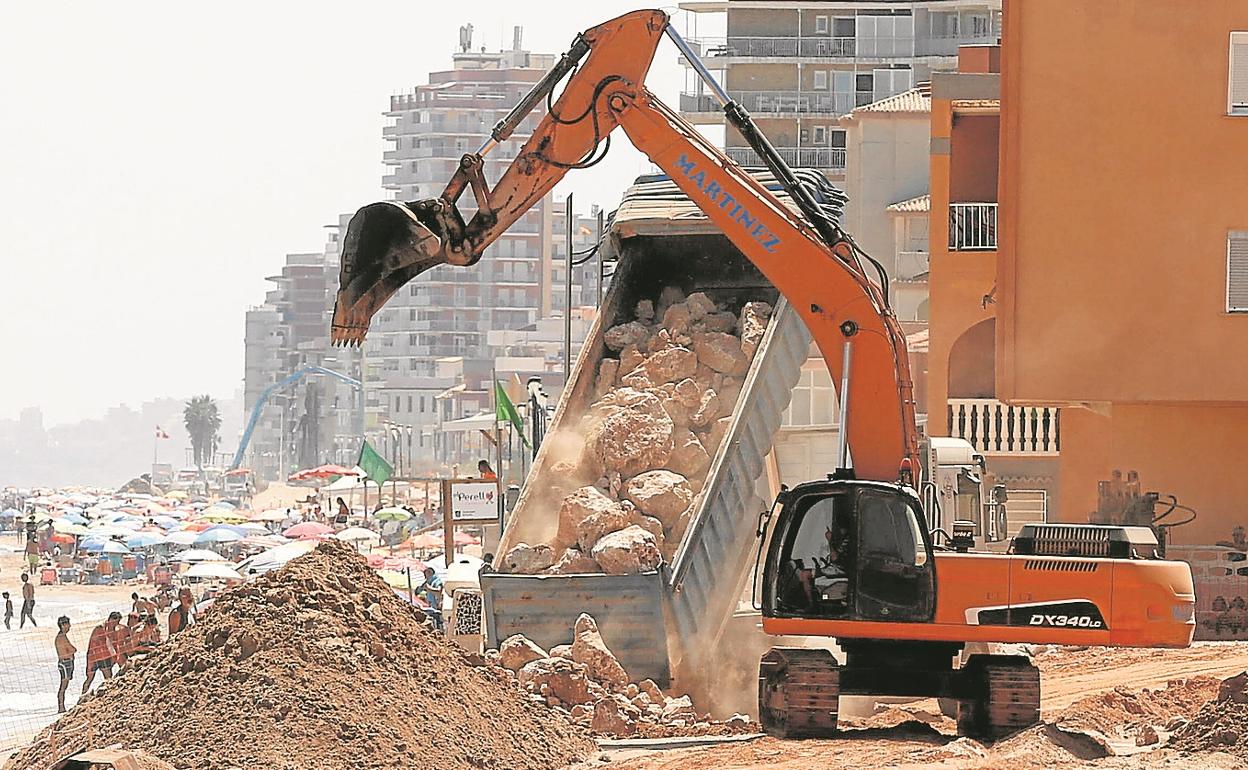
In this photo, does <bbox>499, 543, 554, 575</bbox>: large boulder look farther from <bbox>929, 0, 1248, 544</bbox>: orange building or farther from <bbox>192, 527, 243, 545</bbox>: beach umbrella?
<bbox>192, 527, 243, 545</bbox>: beach umbrella

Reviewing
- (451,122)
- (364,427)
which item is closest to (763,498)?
(364,427)

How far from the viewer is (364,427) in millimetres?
163875

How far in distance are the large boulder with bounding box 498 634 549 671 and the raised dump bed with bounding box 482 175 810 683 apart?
17.3 inches

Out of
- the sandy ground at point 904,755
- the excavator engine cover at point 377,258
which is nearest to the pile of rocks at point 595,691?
the sandy ground at point 904,755

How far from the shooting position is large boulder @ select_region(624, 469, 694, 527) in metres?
17.4

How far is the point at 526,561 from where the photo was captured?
16.6 meters

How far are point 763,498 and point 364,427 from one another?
487 feet

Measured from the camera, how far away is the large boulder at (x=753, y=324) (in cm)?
1911

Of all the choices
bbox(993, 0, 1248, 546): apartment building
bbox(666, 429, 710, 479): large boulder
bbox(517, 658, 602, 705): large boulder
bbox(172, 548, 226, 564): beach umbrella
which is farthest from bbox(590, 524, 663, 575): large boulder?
bbox(172, 548, 226, 564): beach umbrella

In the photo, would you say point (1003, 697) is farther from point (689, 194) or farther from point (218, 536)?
point (218, 536)

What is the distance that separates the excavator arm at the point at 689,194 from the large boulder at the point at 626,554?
3218 millimetres

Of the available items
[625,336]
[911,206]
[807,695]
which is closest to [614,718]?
[807,695]

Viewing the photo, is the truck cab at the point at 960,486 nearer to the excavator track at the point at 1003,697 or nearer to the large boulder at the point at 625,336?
the large boulder at the point at 625,336

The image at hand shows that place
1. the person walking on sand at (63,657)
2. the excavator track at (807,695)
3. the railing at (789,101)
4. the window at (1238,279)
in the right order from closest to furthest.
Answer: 1. the excavator track at (807,695)
2. the window at (1238,279)
3. the person walking on sand at (63,657)
4. the railing at (789,101)
